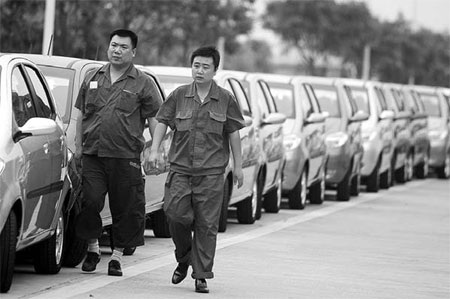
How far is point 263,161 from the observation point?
60.3ft

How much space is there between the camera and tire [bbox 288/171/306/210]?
20719 mm

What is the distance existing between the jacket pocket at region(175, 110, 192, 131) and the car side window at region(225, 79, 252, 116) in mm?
6254

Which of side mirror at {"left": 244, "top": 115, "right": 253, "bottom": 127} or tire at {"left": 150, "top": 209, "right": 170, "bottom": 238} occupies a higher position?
side mirror at {"left": 244, "top": 115, "right": 253, "bottom": 127}

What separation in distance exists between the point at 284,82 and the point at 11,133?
12.0 metres

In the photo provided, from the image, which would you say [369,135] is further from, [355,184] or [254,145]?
[254,145]

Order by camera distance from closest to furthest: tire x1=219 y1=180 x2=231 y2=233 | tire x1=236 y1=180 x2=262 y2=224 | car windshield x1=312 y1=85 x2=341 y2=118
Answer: tire x1=219 y1=180 x2=231 y2=233
tire x1=236 y1=180 x2=262 y2=224
car windshield x1=312 y1=85 x2=341 y2=118

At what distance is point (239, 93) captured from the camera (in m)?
17.8

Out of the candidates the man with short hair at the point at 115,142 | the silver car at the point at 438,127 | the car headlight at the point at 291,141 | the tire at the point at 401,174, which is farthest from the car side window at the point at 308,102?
the silver car at the point at 438,127

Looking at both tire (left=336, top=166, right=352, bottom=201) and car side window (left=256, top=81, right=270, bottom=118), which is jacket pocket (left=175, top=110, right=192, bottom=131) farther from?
tire (left=336, top=166, right=352, bottom=201)

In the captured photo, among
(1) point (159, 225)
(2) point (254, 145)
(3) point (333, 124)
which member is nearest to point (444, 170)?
(3) point (333, 124)

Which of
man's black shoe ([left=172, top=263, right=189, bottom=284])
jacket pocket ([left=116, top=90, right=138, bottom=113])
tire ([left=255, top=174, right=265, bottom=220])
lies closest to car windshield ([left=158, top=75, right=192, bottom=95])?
tire ([left=255, top=174, right=265, bottom=220])

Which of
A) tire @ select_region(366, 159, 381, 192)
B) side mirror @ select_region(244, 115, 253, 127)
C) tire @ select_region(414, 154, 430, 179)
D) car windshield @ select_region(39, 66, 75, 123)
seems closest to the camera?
car windshield @ select_region(39, 66, 75, 123)

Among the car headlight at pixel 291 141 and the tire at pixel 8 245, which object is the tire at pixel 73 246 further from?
the car headlight at pixel 291 141

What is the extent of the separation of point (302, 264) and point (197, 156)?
2636 mm
